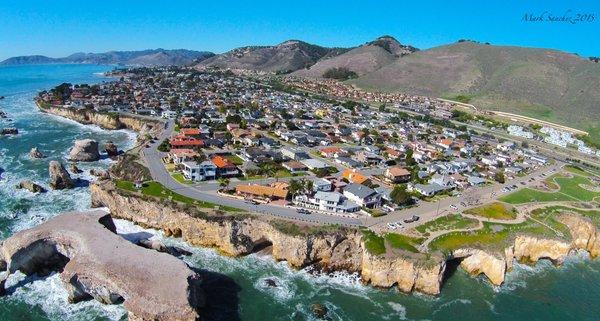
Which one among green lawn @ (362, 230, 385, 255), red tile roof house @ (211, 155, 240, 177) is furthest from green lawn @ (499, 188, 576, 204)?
red tile roof house @ (211, 155, 240, 177)

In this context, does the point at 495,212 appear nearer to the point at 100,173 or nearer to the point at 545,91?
the point at 100,173

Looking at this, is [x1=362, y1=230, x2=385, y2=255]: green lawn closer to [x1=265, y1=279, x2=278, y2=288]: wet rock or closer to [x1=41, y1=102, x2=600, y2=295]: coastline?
[x1=41, y1=102, x2=600, y2=295]: coastline

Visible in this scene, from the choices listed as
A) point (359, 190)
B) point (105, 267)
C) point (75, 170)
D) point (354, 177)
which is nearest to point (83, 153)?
point (75, 170)

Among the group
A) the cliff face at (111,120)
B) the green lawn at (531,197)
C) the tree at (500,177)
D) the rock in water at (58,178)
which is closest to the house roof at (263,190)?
the rock in water at (58,178)

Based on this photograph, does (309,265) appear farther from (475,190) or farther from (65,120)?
(65,120)

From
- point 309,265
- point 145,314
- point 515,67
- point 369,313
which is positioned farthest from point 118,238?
point 515,67

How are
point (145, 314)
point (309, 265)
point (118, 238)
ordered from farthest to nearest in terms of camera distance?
point (309, 265), point (118, 238), point (145, 314)
